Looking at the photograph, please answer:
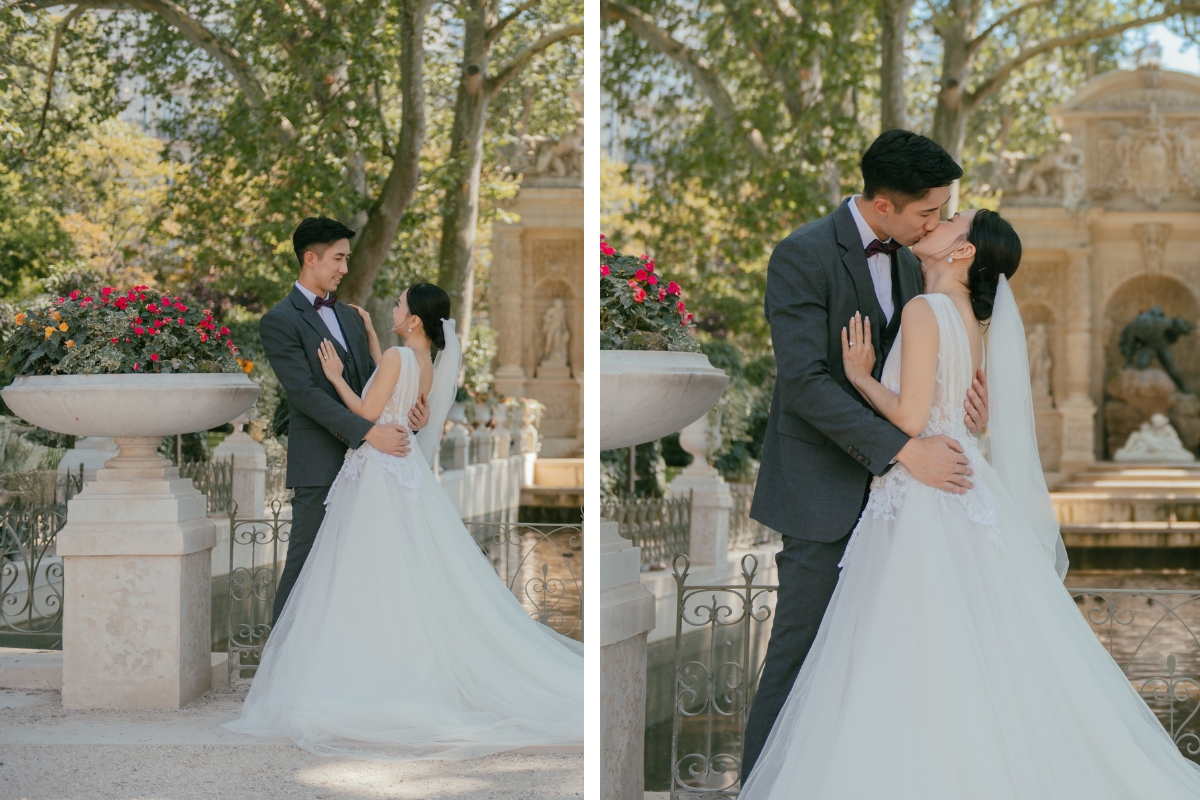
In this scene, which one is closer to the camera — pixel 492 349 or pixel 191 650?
pixel 191 650

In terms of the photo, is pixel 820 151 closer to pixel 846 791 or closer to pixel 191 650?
pixel 191 650

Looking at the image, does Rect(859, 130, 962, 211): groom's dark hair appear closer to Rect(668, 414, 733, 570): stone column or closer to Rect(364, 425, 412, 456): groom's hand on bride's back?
Rect(364, 425, 412, 456): groom's hand on bride's back

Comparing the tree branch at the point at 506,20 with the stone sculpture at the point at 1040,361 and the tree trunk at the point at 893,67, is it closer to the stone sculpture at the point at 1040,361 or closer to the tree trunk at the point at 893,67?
the tree trunk at the point at 893,67

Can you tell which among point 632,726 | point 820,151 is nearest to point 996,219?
point 632,726

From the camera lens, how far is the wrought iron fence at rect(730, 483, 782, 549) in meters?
9.25

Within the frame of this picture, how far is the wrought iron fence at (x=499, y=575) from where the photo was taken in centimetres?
493

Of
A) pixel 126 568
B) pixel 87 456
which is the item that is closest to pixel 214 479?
pixel 87 456

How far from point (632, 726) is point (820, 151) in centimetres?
779

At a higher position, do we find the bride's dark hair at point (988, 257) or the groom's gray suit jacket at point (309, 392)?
the bride's dark hair at point (988, 257)

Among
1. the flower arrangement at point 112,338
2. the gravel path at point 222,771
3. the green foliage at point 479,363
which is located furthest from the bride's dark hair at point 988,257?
the green foliage at point 479,363

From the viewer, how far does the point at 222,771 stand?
139 inches

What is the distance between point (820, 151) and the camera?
1009 cm

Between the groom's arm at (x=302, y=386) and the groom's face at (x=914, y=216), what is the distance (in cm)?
210

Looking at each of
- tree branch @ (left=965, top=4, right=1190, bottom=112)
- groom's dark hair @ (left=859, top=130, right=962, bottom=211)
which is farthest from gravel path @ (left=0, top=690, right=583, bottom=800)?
tree branch @ (left=965, top=4, right=1190, bottom=112)
